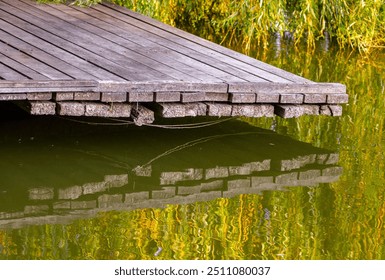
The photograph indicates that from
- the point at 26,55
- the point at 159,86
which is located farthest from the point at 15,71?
the point at 159,86

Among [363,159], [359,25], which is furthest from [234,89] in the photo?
[359,25]

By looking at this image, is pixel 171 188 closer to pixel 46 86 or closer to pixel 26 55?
pixel 46 86

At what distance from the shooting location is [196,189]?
15.2 feet

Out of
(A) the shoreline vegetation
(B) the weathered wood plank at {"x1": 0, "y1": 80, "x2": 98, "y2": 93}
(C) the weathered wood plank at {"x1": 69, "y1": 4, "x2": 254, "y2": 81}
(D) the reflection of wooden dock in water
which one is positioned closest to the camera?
(D) the reflection of wooden dock in water

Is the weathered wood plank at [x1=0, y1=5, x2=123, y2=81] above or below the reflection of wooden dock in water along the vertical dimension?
above

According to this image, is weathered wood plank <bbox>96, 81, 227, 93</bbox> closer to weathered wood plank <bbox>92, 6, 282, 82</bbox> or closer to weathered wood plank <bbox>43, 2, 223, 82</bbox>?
weathered wood plank <bbox>43, 2, 223, 82</bbox>

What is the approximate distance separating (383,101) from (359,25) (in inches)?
63.8

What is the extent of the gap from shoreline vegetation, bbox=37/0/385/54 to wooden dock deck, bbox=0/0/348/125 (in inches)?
52.0

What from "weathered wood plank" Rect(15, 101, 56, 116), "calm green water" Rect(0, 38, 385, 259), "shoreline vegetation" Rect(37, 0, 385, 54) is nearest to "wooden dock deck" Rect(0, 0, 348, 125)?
"weathered wood plank" Rect(15, 101, 56, 116)

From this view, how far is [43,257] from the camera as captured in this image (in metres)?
3.81

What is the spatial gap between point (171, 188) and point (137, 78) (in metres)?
0.65

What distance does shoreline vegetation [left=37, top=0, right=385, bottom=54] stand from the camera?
7402 mm

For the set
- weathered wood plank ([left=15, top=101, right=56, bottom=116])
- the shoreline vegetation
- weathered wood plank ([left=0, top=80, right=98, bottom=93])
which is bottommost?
weathered wood plank ([left=15, top=101, right=56, bottom=116])

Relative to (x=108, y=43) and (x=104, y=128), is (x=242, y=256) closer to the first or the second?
(x=104, y=128)
